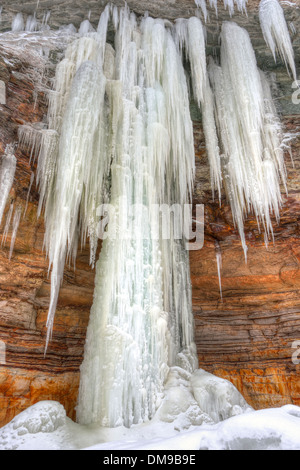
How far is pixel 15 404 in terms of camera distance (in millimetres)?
5781

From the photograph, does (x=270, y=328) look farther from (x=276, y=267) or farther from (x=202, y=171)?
(x=202, y=171)

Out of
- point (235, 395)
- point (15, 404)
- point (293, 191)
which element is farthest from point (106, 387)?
point (293, 191)

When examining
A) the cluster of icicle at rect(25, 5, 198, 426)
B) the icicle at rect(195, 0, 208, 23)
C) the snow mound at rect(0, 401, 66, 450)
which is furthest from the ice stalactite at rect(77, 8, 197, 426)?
the icicle at rect(195, 0, 208, 23)

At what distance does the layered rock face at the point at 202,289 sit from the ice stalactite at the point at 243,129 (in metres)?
0.46

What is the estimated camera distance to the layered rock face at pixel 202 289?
6121 millimetres

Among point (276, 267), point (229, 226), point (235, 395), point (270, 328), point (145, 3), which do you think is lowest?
point (235, 395)

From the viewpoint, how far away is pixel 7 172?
585cm

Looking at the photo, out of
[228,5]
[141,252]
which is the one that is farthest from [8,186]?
[228,5]

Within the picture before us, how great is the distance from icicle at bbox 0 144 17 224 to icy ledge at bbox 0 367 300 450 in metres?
3.17

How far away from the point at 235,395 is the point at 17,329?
3.73 metres

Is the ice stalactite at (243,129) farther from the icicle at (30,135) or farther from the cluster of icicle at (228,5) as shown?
the icicle at (30,135)

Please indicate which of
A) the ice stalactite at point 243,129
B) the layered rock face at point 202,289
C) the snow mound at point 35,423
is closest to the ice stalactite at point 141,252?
the snow mound at point 35,423

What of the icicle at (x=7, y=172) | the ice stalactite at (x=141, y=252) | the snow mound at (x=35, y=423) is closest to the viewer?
the snow mound at (x=35, y=423)

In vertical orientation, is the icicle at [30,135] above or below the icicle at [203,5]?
below
